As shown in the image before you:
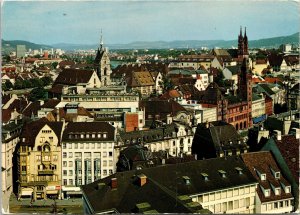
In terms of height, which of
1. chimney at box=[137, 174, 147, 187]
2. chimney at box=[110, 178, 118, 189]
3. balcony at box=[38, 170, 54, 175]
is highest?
chimney at box=[137, 174, 147, 187]

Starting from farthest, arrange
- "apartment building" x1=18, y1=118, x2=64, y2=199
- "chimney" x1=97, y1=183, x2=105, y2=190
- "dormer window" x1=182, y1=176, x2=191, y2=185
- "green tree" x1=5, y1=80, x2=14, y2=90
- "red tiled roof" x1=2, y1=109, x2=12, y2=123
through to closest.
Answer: "green tree" x1=5, y1=80, x2=14, y2=90 < "red tiled roof" x1=2, y1=109, x2=12, y2=123 < "apartment building" x1=18, y1=118, x2=64, y2=199 < "dormer window" x1=182, y1=176, x2=191, y2=185 < "chimney" x1=97, y1=183, x2=105, y2=190

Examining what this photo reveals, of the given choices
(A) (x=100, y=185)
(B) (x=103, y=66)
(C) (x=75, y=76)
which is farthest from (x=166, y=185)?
(C) (x=75, y=76)

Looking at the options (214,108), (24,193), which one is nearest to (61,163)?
(24,193)

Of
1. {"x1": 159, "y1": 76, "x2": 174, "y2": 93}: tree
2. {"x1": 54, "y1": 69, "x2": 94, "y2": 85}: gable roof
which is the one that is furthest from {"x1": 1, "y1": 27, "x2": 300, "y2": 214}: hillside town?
{"x1": 159, "y1": 76, "x2": 174, "y2": 93}: tree

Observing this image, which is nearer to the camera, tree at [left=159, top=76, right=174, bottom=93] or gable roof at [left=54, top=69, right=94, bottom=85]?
gable roof at [left=54, top=69, right=94, bottom=85]

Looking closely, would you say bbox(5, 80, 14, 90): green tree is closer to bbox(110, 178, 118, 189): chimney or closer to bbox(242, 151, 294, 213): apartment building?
bbox(242, 151, 294, 213): apartment building

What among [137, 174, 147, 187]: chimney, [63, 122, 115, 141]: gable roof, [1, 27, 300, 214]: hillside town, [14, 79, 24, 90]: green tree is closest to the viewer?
[137, 174, 147, 187]: chimney

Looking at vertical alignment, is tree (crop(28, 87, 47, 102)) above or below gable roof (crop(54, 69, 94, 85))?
below
